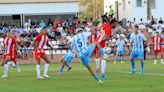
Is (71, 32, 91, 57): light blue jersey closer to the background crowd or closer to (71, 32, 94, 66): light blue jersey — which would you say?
(71, 32, 94, 66): light blue jersey

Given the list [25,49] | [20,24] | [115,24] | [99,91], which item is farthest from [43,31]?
[20,24]

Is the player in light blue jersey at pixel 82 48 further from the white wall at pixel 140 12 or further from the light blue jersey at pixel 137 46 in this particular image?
the white wall at pixel 140 12

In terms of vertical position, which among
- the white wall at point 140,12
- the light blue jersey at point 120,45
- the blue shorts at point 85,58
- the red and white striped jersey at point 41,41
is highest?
the white wall at point 140,12

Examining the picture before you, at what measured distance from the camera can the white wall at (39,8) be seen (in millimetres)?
61406

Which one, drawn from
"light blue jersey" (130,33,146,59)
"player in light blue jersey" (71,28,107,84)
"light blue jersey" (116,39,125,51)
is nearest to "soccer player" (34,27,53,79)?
"player in light blue jersey" (71,28,107,84)

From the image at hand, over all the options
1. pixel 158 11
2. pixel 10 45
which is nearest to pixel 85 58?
pixel 10 45

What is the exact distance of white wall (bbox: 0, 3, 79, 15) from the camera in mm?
61406

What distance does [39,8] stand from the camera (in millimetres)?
62062

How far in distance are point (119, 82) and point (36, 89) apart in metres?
3.86

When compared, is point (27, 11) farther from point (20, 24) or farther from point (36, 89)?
point (36, 89)

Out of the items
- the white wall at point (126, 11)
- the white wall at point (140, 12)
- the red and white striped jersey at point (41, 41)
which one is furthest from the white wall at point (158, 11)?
the red and white striped jersey at point (41, 41)

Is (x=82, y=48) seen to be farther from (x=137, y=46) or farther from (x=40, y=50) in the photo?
(x=137, y=46)

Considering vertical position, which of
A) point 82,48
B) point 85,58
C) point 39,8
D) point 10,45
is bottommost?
point 85,58

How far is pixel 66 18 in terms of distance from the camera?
61.9 meters
